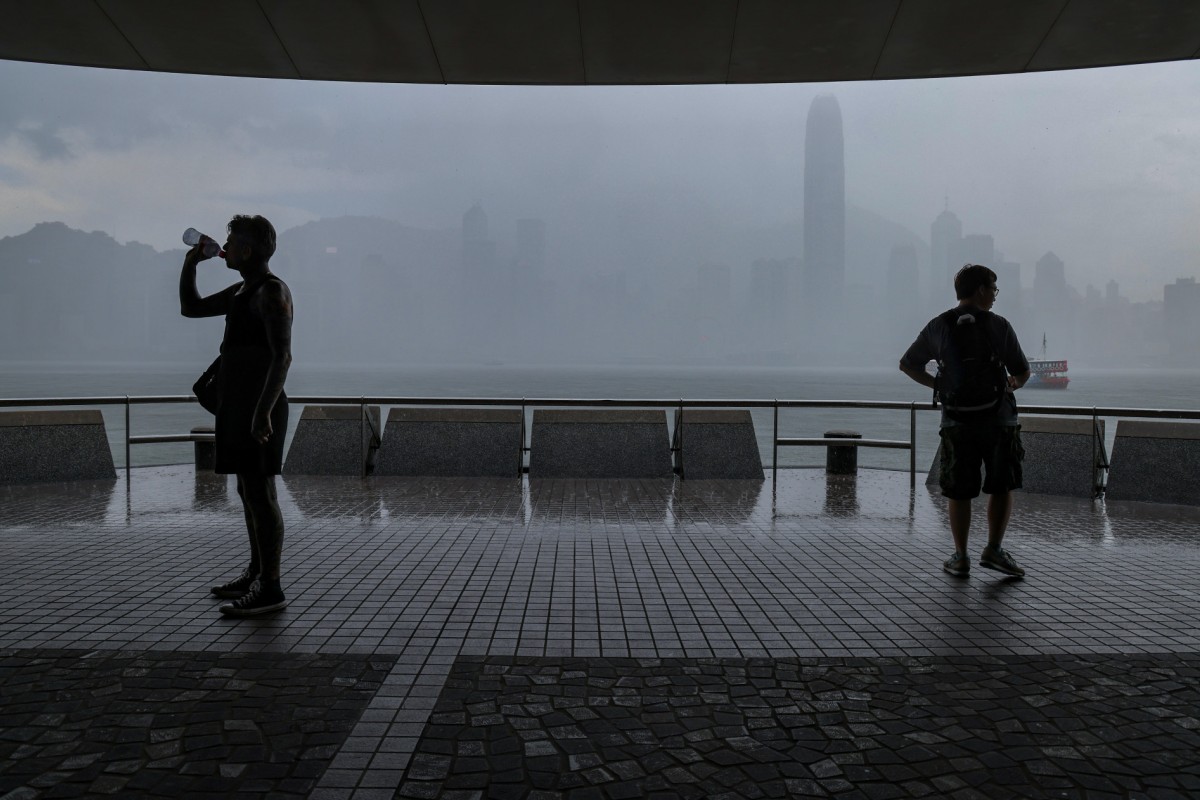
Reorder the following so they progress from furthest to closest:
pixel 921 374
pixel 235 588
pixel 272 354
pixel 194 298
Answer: pixel 921 374
pixel 194 298
pixel 235 588
pixel 272 354

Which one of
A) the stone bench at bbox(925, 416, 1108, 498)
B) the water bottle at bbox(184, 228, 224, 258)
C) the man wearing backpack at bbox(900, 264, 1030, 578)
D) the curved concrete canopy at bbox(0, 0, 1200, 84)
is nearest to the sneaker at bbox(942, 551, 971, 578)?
the man wearing backpack at bbox(900, 264, 1030, 578)

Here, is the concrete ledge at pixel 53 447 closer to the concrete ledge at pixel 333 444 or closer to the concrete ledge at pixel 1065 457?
the concrete ledge at pixel 333 444

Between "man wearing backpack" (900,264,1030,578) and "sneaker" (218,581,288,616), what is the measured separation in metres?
4.08

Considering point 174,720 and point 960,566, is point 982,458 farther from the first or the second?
point 174,720

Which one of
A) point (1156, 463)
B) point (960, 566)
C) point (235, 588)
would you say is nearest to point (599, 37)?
point (960, 566)

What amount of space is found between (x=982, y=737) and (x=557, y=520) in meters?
4.66

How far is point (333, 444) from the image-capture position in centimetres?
1048

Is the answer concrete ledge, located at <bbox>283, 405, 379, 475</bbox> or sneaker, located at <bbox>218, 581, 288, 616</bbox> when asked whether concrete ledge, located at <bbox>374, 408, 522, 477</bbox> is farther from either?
sneaker, located at <bbox>218, 581, 288, 616</bbox>

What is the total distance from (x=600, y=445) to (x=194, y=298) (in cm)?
606

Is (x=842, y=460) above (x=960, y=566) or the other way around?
above

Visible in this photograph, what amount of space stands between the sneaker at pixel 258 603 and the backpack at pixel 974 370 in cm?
421

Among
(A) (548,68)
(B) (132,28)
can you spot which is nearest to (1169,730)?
(A) (548,68)

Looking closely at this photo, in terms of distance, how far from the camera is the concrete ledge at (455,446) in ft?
34.0

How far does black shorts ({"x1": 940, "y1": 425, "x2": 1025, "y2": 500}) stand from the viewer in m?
5.48
